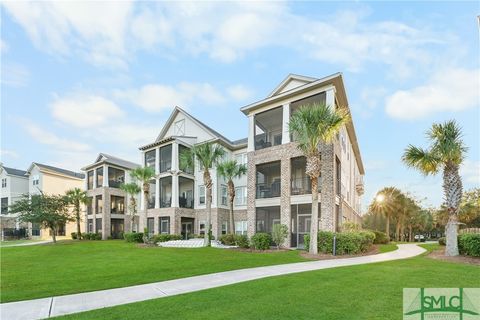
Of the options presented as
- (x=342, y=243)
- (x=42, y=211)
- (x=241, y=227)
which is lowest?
(x=241, y=227)

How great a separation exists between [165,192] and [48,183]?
2717 centimetres

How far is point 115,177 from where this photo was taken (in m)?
43.5

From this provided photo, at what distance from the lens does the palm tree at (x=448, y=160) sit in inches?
610

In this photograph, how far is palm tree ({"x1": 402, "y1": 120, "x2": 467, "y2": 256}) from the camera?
15492 millimetres

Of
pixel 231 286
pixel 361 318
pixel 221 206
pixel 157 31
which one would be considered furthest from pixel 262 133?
pixel 361 318

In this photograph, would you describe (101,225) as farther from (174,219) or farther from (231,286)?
(231,286)

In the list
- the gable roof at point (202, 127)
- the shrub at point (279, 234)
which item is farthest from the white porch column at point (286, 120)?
the gable roof at point (202, 127)

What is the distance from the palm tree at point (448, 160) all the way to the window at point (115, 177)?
37437 millimetres

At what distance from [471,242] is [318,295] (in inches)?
447

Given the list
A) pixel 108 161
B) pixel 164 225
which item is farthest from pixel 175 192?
pixel 108 161

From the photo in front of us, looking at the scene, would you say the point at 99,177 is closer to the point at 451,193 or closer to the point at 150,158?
the point at 150,158

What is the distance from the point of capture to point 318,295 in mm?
7613

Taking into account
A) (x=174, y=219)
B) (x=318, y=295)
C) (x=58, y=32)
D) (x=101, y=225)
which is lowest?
(x=101, y=225)

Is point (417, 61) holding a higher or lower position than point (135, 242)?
higher
